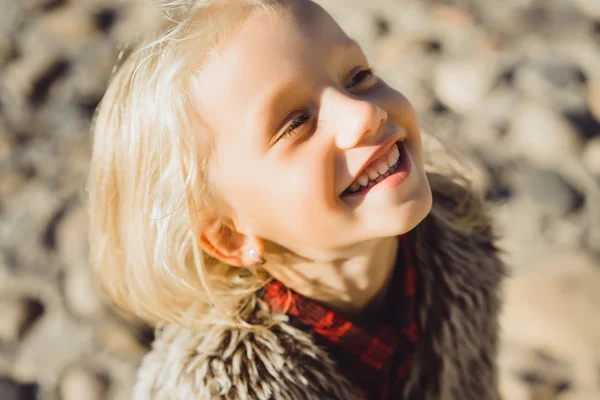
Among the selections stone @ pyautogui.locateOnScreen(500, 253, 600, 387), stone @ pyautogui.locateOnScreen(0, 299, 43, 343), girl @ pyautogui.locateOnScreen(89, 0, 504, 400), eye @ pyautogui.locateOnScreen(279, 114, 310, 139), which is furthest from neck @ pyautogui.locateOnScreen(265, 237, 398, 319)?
stone @ pyautogui.locateOnScreen(0, 299, 43, 343)

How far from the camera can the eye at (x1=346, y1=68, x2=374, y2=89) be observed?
36.5 inches

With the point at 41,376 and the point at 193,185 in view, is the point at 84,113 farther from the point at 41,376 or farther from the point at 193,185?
the point at 193,185

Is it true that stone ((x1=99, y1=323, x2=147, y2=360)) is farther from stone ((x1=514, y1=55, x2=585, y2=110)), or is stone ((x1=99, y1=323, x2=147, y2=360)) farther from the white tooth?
stone ((x1=514, y1=55, x2=585, y2=110))

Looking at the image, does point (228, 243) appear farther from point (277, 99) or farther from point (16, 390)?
point (16, 390)

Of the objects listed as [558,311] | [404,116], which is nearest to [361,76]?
[404,116]

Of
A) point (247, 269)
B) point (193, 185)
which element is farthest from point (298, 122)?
point (247, 269)

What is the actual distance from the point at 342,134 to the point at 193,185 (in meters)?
0.22

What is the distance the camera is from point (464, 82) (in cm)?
199

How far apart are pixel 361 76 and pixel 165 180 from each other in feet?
1.01

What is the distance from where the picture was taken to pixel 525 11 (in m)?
2.13

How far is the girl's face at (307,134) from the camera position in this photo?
0.85 metres

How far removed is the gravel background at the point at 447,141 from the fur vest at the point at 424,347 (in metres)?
0.27

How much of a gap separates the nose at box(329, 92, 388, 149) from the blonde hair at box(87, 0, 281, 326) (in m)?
0.15

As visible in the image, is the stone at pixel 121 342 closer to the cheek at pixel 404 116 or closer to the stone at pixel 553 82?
the cheek at pixel 404 116
